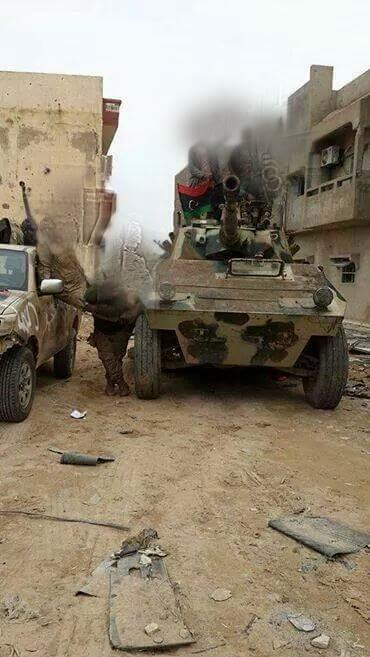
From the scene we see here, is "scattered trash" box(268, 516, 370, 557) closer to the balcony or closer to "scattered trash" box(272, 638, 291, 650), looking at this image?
"scattered trash" box(272, 638, 291, 650)

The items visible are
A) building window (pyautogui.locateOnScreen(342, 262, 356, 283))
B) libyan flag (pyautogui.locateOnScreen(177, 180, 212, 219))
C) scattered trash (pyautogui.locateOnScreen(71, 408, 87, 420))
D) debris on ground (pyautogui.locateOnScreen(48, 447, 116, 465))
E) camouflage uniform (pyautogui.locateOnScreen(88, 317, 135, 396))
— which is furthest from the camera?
building window (pyautogui.locateOnScreen(342, 262, 356, 283))

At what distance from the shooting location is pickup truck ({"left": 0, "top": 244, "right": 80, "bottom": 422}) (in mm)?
5008

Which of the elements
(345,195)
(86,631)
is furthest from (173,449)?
(345,195)

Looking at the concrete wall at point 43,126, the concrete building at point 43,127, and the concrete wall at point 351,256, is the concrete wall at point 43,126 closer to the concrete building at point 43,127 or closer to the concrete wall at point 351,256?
the concrete building at point 43,127

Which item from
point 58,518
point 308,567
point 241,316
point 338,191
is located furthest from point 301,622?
point 338,191

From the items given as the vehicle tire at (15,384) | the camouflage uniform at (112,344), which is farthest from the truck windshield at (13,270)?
the camouflage uniform at (112,344)

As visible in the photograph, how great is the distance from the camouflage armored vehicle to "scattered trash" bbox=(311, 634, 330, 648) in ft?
12.2

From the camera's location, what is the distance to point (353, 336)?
519 inches

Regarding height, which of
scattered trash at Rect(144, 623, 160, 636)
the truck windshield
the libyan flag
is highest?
the libyan flag

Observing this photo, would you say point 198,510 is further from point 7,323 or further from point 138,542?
point 7,323

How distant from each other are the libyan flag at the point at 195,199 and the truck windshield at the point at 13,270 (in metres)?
2.90

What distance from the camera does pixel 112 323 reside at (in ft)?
21.5

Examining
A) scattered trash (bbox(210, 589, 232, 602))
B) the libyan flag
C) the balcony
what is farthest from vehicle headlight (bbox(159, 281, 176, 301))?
the balcony

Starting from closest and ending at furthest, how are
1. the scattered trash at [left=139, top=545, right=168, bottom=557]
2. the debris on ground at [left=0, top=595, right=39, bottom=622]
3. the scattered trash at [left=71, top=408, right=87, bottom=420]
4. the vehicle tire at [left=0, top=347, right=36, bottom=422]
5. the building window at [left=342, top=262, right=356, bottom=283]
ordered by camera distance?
the debris on ground at [left=0, top=595, right=39, bottom=622], the scattered trash at [left=139, top=545, right=168, bottom=557], the vehicle tire at [left=0, top=347, right=36, bottom=422], the scattered trash at [left=71, top=408, right=87, bottom=420], the building window at [left=342, top=262, right=356, bottom=283]
